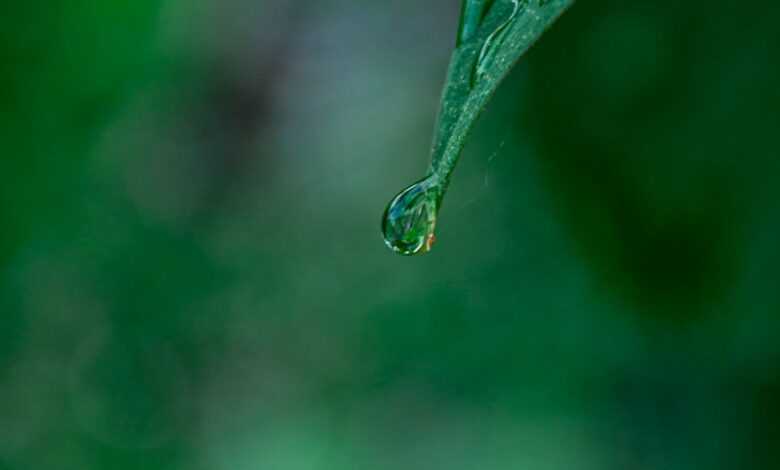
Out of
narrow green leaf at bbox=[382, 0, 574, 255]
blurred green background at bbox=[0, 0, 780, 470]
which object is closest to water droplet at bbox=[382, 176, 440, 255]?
narrow green leaf at bbox=[382, 0, 574, 255]

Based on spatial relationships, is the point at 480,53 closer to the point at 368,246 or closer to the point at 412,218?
the point at 412,218

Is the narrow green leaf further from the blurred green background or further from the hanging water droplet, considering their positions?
the blurred green background

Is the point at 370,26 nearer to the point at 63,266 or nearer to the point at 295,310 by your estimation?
the point at 295,310

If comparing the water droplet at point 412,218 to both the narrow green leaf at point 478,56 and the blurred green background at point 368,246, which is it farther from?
the blurred green background at point 368,246

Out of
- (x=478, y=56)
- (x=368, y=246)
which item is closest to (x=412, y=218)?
(x=478, y=56)

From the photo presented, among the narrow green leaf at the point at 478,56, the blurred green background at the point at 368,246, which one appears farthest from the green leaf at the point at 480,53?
the blurred green background at the point at 368,246

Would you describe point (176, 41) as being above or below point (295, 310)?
above

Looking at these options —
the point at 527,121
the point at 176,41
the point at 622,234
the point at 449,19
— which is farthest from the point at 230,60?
the point at 622,234
